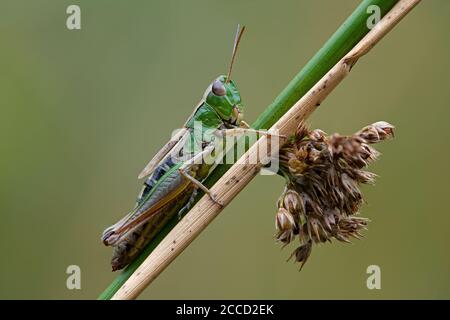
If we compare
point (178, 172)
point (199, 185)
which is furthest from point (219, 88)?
point (199, 185)

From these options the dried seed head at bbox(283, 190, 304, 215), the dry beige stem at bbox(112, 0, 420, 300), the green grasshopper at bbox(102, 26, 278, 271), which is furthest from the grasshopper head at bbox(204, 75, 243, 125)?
the dried seed head at bbox(283, 190, 304, 215)

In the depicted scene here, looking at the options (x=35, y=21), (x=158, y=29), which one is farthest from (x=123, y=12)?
(x=35, y=21)

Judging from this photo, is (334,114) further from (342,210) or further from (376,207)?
(342,210)
